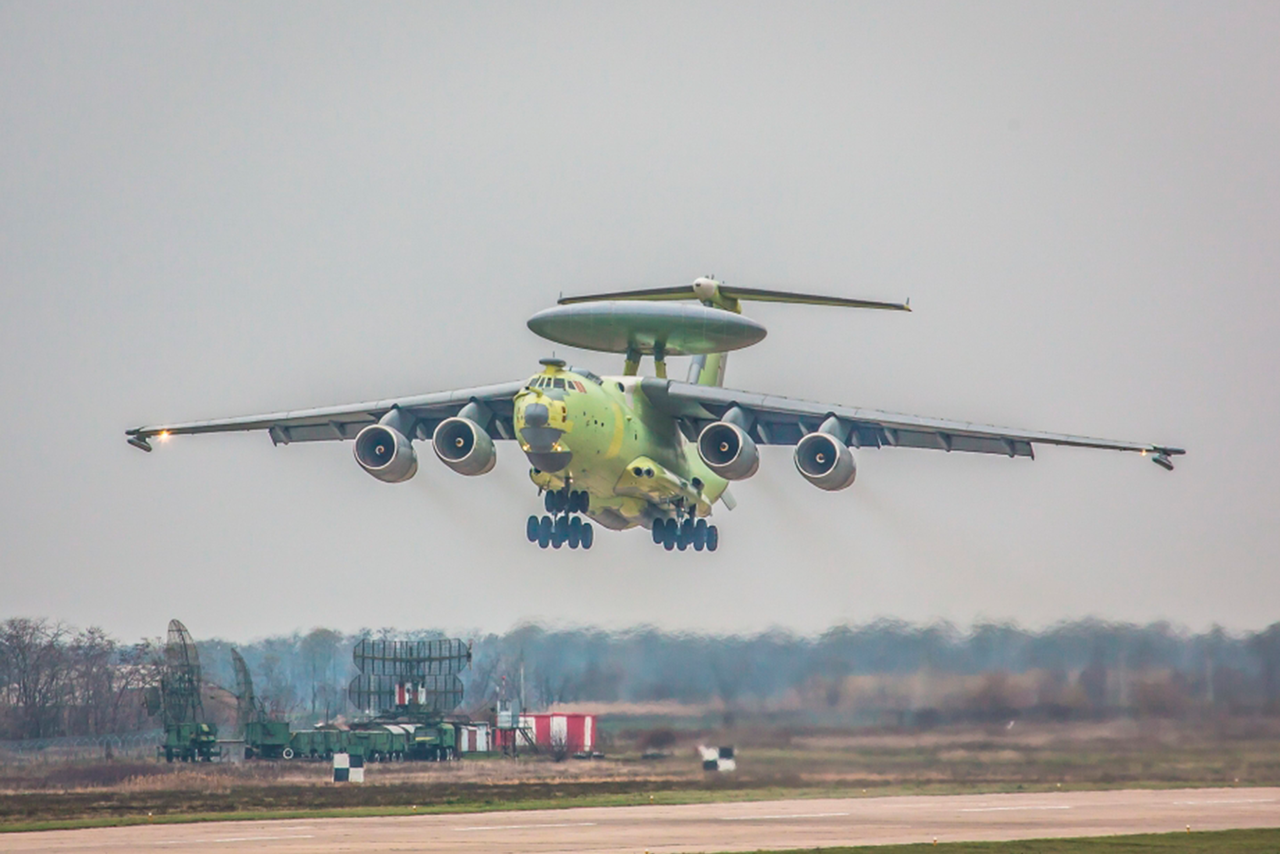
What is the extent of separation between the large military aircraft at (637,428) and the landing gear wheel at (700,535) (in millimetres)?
24

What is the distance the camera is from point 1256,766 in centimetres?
2952

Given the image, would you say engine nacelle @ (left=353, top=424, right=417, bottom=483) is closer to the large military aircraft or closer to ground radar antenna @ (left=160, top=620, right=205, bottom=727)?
the large military aircraft

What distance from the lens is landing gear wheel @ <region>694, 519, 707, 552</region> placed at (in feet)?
104

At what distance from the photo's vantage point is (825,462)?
27.7 metres

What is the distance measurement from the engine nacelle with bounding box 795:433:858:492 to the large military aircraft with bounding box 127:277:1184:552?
0.07 ft

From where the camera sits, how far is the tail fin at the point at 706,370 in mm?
32594

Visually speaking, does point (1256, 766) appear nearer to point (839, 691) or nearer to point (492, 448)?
point (839, 691)

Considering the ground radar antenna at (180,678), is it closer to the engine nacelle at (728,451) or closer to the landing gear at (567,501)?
the landing gear at (567,501)

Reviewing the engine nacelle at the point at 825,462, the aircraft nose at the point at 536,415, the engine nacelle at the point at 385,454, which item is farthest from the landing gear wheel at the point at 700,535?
the aircraft nose at the point at 536,415

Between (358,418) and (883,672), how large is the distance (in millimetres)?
9842

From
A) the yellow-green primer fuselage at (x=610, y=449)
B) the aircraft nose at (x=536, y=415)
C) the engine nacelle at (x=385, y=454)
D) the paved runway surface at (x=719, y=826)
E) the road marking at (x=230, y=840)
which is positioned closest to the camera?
the paved runway surface at (x=719, y=826)

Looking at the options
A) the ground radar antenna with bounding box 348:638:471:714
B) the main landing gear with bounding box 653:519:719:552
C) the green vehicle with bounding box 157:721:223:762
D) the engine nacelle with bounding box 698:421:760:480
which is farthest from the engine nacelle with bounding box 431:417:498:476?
the ground radar antenna with bounding box 348:638:471:714

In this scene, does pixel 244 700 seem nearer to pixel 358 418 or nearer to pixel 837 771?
pixel 358 418

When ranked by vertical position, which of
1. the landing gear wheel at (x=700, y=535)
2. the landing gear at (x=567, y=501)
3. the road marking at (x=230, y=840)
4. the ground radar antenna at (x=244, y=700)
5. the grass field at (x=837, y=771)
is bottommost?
the road marking at (x=230, y=840)
